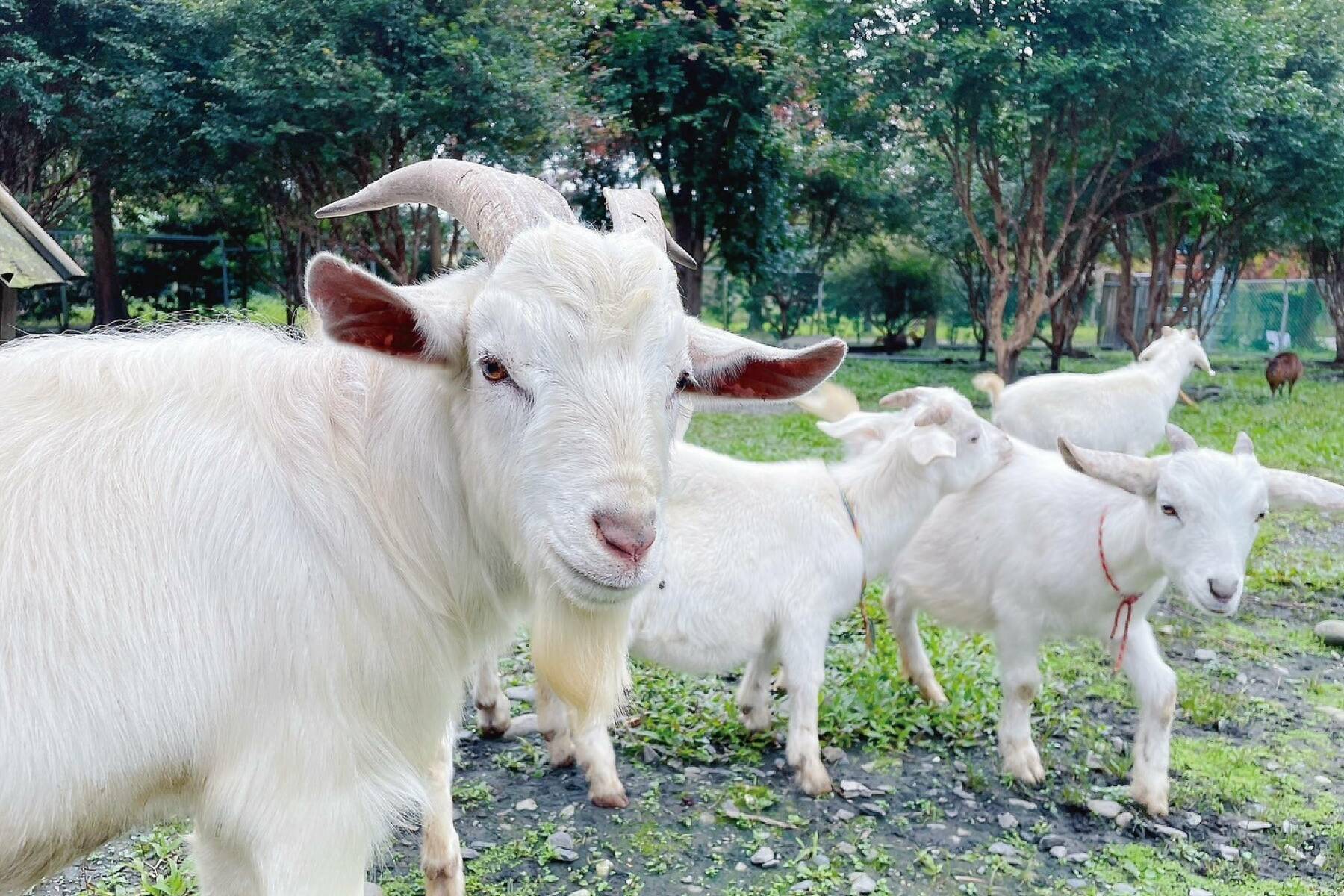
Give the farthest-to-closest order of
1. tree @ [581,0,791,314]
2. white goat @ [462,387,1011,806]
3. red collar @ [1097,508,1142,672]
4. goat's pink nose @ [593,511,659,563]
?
tree @ [581,0,791,314] < red collar @ [1097,508,1142,672] < white goat @ [462,387,1011,806] < goat's pink nose @ [593,511,659,563]

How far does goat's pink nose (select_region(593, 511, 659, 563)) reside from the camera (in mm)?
1862

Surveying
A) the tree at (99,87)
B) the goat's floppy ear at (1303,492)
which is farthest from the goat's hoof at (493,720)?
the tree at (99,87)

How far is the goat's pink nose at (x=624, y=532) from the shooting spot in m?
1.86

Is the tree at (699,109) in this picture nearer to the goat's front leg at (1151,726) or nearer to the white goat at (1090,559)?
the white goat at (1090,559)

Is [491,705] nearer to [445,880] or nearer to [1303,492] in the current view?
[445,880]

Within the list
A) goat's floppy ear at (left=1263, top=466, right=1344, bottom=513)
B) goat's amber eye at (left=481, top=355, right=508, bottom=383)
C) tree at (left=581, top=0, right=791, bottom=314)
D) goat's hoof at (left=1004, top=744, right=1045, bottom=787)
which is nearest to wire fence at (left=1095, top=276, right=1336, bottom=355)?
tree at (left=581, top=0, right=791, bottom=314)

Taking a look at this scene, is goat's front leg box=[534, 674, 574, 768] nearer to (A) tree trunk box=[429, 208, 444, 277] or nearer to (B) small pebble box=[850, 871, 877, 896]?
(B) small pebble box=[850, 871, 877, 896]

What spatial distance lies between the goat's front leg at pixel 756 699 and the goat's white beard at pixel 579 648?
2036 mm

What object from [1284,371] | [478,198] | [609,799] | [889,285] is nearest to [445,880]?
[609,799]

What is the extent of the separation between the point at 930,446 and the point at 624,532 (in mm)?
2487

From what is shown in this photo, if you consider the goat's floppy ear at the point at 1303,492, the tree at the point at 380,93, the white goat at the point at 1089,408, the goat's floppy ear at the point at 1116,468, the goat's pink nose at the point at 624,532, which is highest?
the tree at the point at 380,93

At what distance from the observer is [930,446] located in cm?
410

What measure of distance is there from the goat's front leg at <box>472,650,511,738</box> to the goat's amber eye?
2310 millimetres

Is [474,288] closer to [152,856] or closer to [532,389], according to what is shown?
[532,389]
